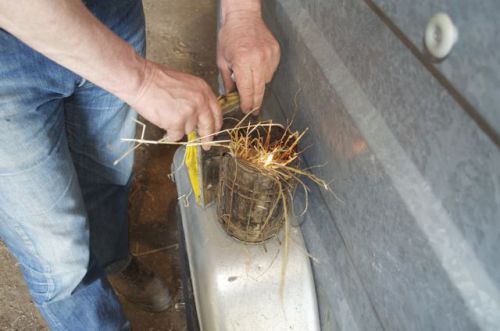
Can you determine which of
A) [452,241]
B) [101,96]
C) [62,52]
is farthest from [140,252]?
[452,241]

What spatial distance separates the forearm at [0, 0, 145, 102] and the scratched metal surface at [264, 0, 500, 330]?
0.36 meters

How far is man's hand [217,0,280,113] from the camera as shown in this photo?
957mm

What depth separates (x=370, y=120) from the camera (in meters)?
0.70

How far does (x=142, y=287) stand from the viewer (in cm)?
150

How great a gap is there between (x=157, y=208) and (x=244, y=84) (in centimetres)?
102

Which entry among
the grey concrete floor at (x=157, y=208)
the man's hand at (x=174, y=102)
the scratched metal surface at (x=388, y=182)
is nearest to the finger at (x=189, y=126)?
the man's hand at (x=174, y=102)

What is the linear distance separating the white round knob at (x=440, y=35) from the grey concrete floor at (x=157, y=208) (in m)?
1.33

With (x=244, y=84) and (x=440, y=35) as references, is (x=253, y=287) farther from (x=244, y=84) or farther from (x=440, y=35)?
(x=440, y=35)

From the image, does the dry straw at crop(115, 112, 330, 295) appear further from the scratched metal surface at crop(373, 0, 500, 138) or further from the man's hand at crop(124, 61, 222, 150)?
the scratched metal surface at crop(373, 0, 500, 138)

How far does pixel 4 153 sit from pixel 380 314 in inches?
29.1

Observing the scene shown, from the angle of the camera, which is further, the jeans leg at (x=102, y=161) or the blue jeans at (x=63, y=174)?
the jeans leg at (x=102, y=161)

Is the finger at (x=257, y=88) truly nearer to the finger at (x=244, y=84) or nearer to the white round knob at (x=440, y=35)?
the finger at (x=244, y=84)

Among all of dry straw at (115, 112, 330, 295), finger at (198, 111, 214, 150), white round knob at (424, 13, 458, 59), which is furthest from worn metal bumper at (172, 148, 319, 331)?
white round knob at (424, 13, 458, 59)

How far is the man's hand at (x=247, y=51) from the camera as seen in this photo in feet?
3.14
